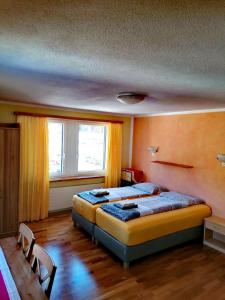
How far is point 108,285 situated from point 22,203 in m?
2.45

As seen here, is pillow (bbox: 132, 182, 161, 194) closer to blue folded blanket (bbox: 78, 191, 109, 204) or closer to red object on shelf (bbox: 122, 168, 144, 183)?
red object on shelf (bbox: 122, 168, 144, 183)

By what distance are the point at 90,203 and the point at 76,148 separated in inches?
64.6

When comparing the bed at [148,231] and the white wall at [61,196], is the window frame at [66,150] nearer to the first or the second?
the white wall at [61,196]

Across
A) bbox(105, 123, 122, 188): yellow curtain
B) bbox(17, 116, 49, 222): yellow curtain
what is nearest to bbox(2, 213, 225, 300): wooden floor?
bbox(17, 116, 49, 222): yellow curtain

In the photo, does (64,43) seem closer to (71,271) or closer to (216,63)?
(216,63)

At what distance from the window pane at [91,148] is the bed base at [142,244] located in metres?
2.07

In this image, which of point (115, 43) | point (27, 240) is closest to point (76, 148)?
point (27, 240)

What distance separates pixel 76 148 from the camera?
514 centimetres

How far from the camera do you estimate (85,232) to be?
4.10 m

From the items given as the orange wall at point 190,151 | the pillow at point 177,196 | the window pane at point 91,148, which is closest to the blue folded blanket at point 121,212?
the pillow at point 177,196

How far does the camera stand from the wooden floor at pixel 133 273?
256cm

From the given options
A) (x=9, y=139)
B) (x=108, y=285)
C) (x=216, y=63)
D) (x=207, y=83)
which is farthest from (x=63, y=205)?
(x=216, y=63)

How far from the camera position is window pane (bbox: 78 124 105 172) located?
5.29m

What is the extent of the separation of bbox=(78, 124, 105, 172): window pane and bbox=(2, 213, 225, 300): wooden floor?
76.3 inches
